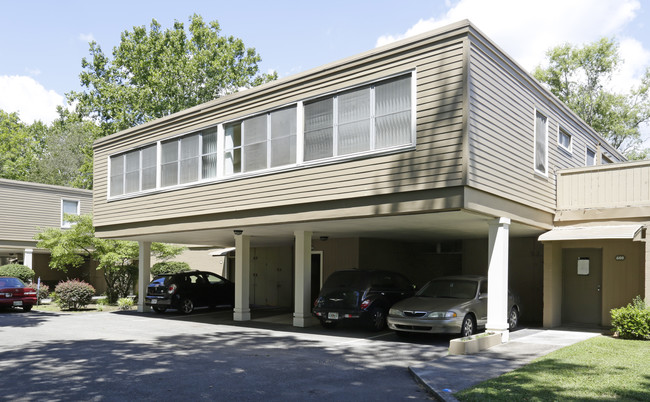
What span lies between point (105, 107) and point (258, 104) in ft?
97.9

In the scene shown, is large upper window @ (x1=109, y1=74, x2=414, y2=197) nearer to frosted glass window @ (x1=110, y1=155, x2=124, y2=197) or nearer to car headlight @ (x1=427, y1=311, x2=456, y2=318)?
frosted glass window @ (x1=110, y1=155, x2=124, y2=197)

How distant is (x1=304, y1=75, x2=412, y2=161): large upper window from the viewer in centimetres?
1192

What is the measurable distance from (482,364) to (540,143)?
7317 millimetres

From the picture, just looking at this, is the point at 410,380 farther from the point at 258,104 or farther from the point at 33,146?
the point at 33,146

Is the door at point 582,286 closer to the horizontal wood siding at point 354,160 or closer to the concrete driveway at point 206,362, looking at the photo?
the concrete driveway at point 206,362

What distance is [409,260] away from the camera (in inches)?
826

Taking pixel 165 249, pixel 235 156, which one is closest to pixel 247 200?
pixel 235 156

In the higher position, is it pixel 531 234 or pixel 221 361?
pixel 531 234

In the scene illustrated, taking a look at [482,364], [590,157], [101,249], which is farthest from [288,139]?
[101,249]

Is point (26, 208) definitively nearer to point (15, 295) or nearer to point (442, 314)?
point (15, 295)

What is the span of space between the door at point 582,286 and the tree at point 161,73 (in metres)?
29.4

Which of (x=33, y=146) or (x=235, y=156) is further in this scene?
(x=33, y=146)

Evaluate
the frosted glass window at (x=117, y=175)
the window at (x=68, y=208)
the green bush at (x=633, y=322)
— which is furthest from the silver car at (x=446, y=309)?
the window at (x=68, y=208)

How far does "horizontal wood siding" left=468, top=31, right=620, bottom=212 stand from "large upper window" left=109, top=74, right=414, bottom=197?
1.38 meters
